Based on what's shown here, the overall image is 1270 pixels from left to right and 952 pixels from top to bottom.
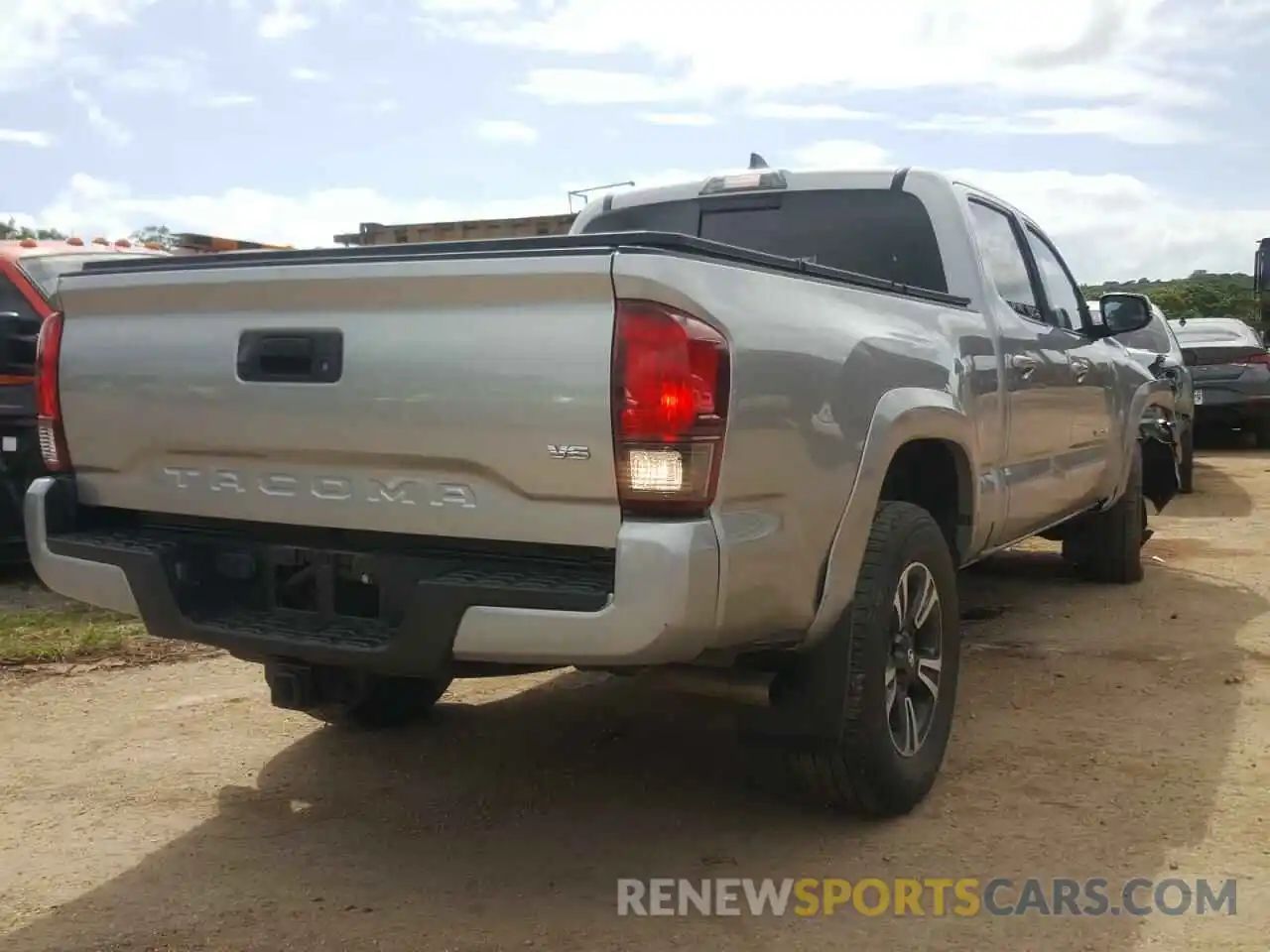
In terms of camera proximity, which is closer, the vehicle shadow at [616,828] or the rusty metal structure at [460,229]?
the vehicle shadow at [616,828]

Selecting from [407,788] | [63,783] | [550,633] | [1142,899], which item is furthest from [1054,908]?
[63,783]

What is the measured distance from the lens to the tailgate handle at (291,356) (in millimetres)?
3098

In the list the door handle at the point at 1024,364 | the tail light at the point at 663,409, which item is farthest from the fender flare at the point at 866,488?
the door handle at the point at 1024,364

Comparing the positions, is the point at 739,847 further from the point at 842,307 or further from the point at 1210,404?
the point at 1210,404

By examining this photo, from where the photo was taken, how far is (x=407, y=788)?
13.2ft

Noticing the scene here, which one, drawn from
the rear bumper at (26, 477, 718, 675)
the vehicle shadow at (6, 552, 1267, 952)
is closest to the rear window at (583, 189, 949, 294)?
the vehicle shadow at (6, 552, 1267, 952)

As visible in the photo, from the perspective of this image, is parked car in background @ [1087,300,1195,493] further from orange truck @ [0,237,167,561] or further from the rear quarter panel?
orange truck @ [0,237,167,561]

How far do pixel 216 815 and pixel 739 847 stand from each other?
4.94 feet

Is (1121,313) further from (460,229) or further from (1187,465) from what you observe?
(460,229)

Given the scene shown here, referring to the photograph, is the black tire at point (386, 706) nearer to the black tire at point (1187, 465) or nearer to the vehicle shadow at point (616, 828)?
the vehicle shadow at point (616, 828)

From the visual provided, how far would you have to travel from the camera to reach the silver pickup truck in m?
2.78

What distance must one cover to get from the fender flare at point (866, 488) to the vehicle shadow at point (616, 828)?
2.27ft

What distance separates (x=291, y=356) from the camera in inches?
124

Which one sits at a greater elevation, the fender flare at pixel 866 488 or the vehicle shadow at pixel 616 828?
the fender flare at pixel 866 488
